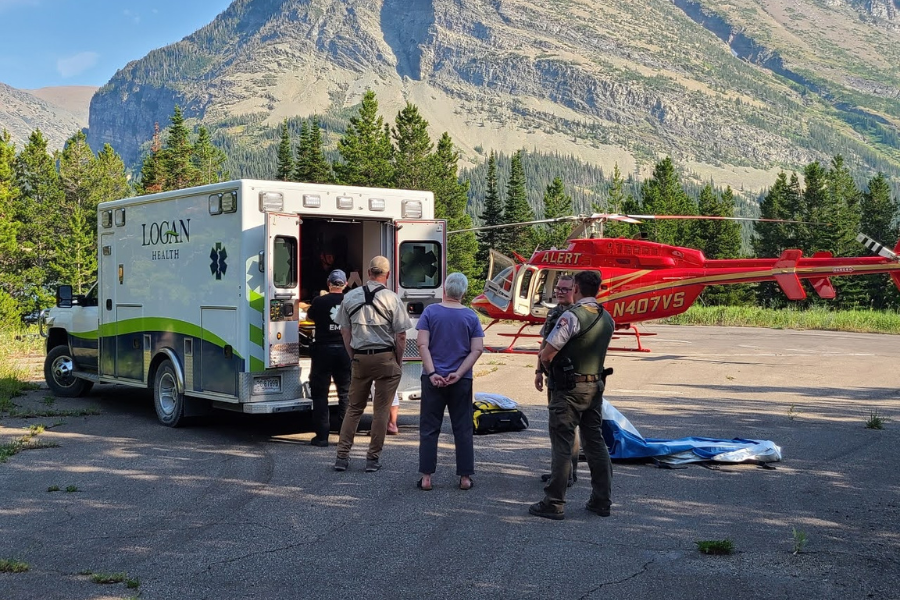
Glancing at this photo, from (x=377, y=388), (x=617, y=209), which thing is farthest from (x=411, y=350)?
(x=617, y=209)

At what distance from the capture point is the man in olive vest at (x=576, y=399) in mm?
7207

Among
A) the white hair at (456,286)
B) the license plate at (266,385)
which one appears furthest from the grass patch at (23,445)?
the white hair at (456,286)

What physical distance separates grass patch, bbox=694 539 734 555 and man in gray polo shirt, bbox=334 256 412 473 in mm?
3527

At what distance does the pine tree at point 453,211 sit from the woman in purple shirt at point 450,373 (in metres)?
60.8

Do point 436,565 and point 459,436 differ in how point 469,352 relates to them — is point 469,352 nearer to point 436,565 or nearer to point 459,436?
point 459,436

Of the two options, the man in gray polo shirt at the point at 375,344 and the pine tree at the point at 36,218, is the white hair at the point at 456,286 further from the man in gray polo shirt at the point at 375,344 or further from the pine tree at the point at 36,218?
the pine tree at the point at 36,218

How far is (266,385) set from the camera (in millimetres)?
10406

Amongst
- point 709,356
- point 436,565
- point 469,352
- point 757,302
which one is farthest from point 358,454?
point 757,302

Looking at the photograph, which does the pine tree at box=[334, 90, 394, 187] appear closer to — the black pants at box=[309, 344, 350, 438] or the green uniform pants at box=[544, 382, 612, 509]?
the black pants at box=[309, 344, 350, 438]

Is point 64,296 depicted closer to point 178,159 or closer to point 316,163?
point 316,163

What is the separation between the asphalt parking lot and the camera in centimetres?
568

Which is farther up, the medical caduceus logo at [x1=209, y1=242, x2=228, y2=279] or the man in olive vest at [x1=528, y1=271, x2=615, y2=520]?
the medical caduceus logo at [x1=209, y1=242, x2=228, y2=279]

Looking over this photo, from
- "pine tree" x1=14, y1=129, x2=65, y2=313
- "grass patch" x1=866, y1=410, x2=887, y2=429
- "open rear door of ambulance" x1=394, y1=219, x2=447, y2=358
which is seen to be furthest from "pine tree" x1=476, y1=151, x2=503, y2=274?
"open rear door of ambulance" x1=394, y1=219, x2=447, y2=358

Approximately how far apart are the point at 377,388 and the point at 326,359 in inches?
50.3
